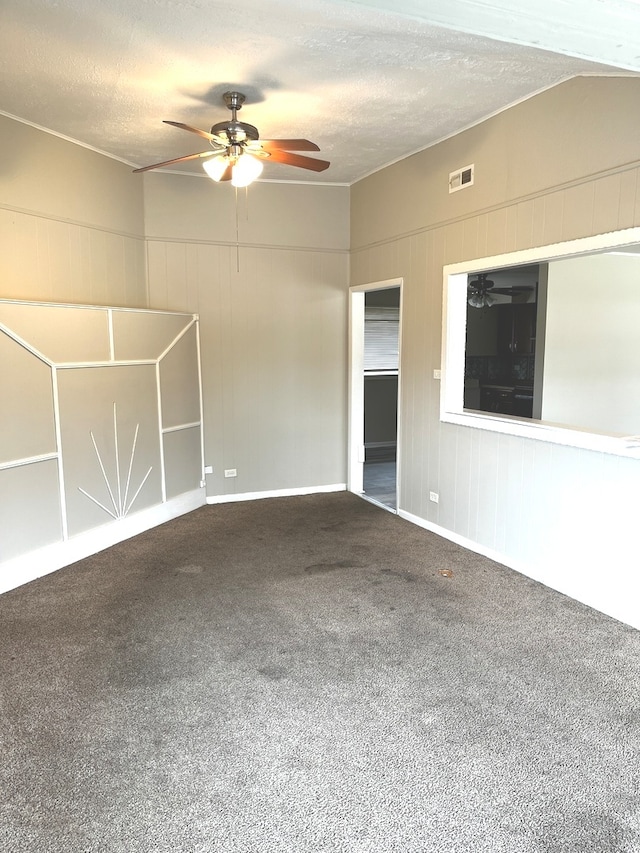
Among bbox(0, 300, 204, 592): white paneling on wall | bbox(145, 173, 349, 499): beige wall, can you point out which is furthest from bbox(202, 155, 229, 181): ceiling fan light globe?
bbox(145, 173, 349, 499): beige wall

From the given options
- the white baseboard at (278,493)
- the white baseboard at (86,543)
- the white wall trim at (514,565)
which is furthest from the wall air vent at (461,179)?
the white baseboard at (86,543)

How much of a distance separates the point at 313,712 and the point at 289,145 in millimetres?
3066

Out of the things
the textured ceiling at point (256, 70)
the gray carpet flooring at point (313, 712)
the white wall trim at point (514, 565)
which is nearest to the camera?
the gray carpet flooring at point (313, 712)

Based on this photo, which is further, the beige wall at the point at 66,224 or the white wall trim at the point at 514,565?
the beige wall at the point at 66,224

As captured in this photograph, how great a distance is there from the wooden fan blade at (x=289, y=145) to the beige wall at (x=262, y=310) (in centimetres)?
209

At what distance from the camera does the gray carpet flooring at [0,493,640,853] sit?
6.15 feet

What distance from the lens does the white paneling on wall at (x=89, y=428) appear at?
3.68m

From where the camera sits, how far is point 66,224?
451cm

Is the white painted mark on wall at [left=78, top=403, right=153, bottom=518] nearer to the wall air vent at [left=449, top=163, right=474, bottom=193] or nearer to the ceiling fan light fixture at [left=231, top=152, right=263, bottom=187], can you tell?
the ceiling fan light fixture at [left=231, top=152, right=263, bottom=187]

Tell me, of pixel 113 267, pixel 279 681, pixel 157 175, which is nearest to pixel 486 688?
pixel 279 681

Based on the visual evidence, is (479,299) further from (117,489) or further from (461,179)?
(117,489)

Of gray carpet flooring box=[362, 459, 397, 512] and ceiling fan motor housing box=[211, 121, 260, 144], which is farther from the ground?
ceiling fan motor housing box=[211, 121, 260, 144]

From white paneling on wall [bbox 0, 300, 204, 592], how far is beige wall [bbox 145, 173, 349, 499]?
32cm

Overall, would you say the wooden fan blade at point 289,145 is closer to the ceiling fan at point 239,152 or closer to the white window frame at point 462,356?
the ceiling fan at point 239,152
